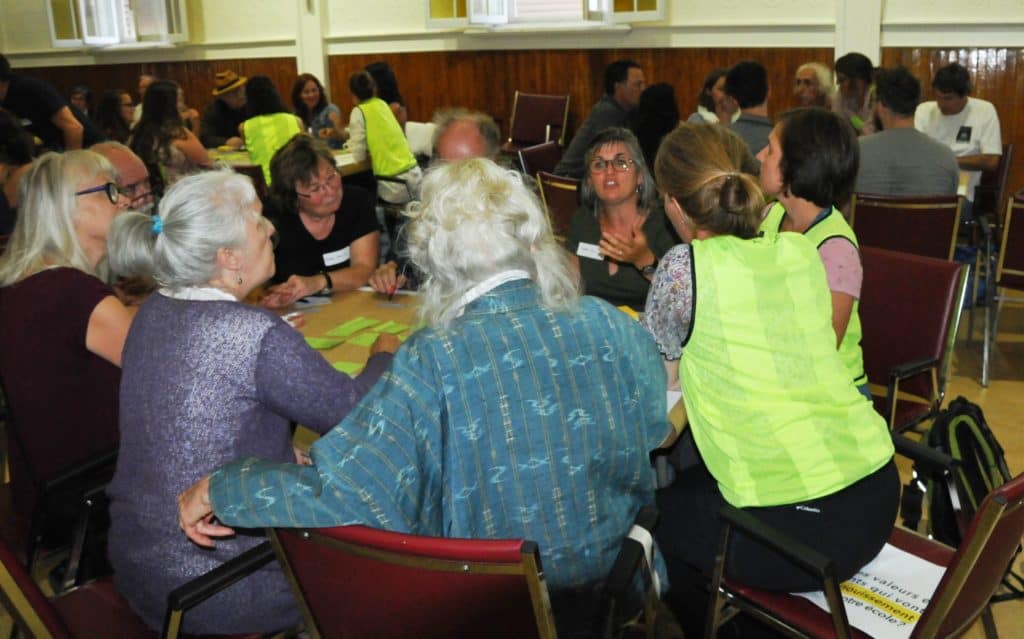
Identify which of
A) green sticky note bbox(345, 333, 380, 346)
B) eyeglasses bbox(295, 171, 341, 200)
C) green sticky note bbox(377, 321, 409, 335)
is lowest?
green sticky note bbox(345, 333, 380, 346)

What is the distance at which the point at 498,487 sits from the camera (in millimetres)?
1602

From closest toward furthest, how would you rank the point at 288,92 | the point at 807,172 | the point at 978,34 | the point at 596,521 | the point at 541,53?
the point at 596,521
the point at 807,172
the point at 978,34
the point at 541,53
the point at 288,92

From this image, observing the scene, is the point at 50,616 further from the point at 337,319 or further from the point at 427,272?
the point at 337,319

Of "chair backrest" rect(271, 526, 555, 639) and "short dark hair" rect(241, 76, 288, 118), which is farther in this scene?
"short dark hair" rect(241, 76, 288, 118)

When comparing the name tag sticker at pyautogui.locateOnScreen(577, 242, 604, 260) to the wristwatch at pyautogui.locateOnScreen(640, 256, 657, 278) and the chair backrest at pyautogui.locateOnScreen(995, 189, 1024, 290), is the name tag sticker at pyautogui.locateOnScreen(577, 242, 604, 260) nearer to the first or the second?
the wristwatch at pyautogui.locateOnScreen(640, 256, 657, 278)

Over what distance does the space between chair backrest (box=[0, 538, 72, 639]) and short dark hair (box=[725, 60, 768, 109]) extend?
4327mm

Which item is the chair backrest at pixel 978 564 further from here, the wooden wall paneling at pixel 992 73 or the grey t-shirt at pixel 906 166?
the wooden wall paneling at pixel 992 73

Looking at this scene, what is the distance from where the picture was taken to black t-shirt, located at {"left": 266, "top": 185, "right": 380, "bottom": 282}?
3.37 metres

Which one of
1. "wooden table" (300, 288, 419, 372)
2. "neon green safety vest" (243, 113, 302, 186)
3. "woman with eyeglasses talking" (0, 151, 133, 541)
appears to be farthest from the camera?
"neon green safety vest" (243, 113, 302, 186)

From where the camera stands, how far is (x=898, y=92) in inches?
177

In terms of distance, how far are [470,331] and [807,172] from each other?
130 centimetres

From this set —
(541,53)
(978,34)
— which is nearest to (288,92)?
(541,53)

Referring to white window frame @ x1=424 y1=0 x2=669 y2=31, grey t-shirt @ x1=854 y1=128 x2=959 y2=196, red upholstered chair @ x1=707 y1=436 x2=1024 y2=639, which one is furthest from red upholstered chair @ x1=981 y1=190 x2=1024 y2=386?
white window frame @ x1=424 y1=0 x2=669 y2=31

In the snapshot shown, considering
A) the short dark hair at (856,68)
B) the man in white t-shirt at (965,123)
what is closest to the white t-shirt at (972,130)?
the man in white t-shirt at (965,123)
